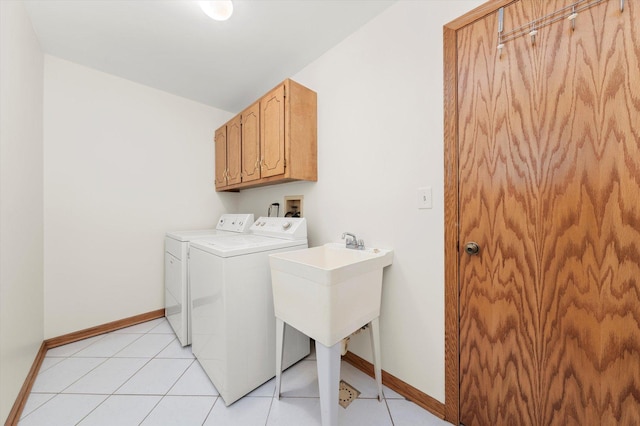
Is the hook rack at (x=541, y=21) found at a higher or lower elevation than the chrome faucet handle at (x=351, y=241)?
higher

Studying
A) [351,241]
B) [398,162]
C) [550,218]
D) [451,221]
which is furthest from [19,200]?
[550,218]

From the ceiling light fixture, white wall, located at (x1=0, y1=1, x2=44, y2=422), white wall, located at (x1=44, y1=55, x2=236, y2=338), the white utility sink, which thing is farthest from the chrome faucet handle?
white wall, located at (x1=44, y1=55, x2=236, y2=338)

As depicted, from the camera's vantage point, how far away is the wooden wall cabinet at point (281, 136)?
5.73 ft

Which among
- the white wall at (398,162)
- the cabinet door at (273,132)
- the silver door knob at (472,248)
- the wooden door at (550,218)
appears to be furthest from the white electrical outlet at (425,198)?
the cabinet door at (273,132)

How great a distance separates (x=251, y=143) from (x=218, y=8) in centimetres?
96

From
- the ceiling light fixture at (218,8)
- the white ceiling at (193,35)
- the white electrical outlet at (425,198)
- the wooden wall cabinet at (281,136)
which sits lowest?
the white electrical outlet at (425,198)

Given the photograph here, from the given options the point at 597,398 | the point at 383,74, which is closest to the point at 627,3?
the point at 383,74

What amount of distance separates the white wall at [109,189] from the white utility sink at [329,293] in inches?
72.1

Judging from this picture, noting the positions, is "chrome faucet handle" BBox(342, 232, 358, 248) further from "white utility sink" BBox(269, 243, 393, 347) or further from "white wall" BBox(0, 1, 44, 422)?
"white wall" BBox(0, 1, 44, 422)

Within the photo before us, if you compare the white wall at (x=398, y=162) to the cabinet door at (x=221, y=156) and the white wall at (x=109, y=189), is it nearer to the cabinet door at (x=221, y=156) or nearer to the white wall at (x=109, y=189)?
the cabinet door at (x=221, y=156)

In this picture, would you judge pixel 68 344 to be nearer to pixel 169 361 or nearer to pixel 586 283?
pixel 169 361

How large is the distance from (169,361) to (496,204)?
232cm

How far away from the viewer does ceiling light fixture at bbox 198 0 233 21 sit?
1.32 meters

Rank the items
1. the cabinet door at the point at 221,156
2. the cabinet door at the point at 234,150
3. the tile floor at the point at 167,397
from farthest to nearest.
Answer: the cabinet door at the point at 221,156 < the cabinet door at the point at 234,150 < the tile floor at the point at 167,397
